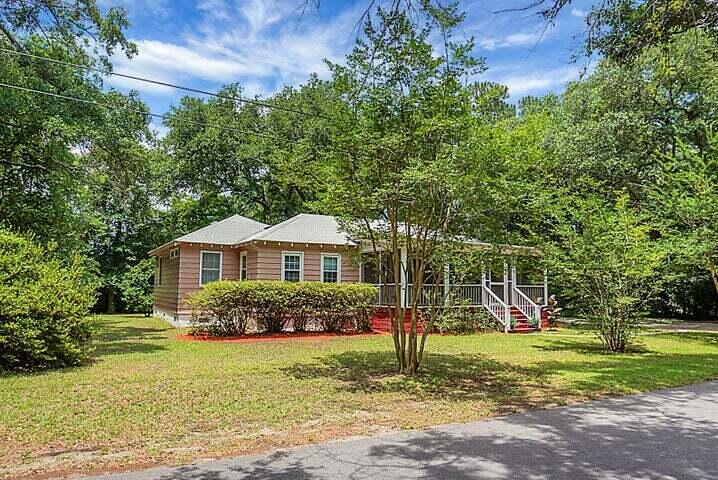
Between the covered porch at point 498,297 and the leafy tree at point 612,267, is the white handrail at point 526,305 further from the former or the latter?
the leafy tree at point 612,267

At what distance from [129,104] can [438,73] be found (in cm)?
927

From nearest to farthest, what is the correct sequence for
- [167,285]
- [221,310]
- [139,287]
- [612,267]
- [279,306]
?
[612,267] → [221,310] → [279,306] → [167,285] → [139,287]

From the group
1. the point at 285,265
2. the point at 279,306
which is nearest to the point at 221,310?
the point at 279,306

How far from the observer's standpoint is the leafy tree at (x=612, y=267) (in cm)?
1141

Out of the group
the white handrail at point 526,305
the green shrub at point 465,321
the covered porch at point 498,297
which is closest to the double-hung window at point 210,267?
the covered porch at point 498,297

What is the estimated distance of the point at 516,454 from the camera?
4328 mm

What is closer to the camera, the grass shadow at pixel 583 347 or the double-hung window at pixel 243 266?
the grass shadow at pixel 583 347

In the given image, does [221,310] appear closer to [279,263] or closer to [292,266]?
[279,263]

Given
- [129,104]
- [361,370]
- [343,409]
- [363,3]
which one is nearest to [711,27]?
[363,3]

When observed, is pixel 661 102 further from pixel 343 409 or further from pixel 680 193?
pixel 343 409

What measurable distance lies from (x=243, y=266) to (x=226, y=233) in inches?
64.3

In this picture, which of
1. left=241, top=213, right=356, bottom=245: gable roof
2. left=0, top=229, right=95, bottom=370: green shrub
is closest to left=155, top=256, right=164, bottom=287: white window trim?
left=241, top=213, right=356, bottom=245: gable roof

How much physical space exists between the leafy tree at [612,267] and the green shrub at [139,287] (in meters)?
19.2

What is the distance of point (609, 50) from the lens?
19.8 feet
